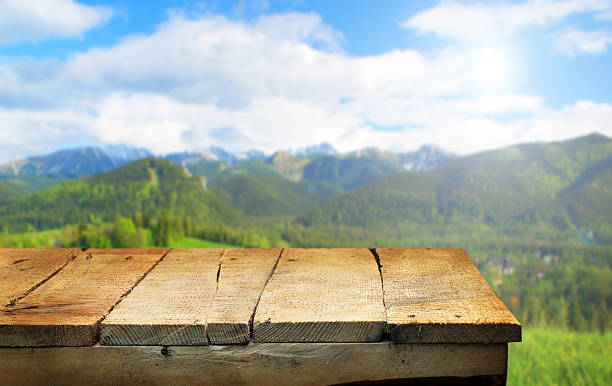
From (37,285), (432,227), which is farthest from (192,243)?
(432,227)

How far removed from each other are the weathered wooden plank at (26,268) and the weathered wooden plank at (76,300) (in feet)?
0.23

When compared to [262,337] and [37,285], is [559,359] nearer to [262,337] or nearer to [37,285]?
[262,337]

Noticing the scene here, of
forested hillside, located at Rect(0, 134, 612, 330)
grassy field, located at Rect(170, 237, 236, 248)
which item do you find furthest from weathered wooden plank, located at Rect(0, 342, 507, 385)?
grassy field, located at Rect(170, 237, 236, 248)

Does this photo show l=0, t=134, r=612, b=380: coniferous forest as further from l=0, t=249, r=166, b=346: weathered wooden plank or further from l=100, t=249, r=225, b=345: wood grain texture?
l=100, t=249, r=225, b=345: wood grain texture

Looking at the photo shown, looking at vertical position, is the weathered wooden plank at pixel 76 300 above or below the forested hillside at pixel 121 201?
above

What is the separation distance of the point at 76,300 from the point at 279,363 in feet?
4.03

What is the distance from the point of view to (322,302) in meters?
2.42

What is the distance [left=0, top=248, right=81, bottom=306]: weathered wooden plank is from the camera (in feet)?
8.99

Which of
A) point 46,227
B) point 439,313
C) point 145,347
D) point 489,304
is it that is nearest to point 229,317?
point 145,347

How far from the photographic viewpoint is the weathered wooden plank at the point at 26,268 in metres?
2.74

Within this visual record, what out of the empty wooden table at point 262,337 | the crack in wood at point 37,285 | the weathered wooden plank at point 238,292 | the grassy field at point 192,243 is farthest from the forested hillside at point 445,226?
the empty wooden table at point 262,337

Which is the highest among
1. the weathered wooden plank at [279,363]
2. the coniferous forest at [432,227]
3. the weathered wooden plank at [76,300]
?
the weathered wooden plank at [76,300]

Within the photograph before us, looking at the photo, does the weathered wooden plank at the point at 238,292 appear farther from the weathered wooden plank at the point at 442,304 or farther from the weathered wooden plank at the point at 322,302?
the weathered wooden plank at the point at 442,304

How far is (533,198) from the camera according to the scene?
19488 centimetres
